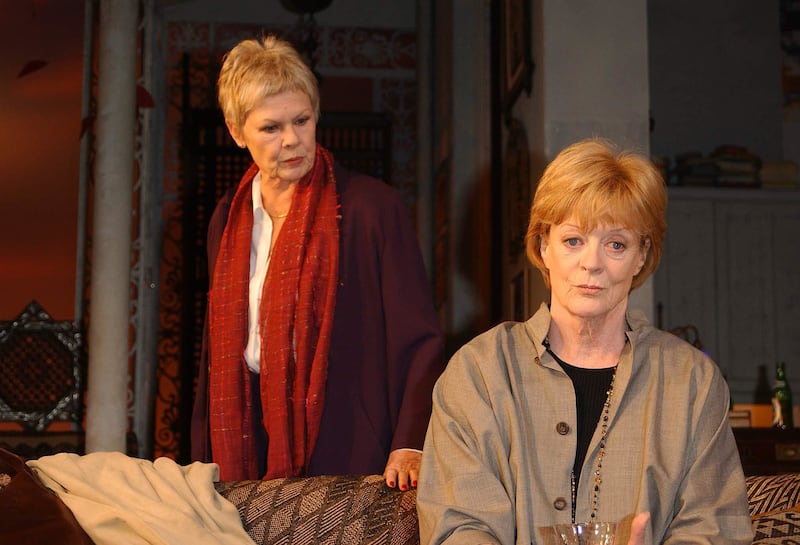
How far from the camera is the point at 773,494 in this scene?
2529mm

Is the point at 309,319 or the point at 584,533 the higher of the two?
the point at 309,319

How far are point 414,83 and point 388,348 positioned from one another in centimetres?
594

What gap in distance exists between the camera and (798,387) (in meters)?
6.74

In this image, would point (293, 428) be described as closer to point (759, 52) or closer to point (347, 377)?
point (347, 377)

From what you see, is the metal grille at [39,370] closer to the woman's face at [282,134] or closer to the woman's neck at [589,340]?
the woman's face at [282,134]

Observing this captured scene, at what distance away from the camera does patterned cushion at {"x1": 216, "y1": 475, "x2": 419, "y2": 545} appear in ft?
8.43

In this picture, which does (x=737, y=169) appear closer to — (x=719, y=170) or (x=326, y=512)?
(x=719, y=170)

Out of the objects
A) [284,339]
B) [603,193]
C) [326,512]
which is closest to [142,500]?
[326,512]

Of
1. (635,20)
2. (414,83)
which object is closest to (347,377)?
(635,20)

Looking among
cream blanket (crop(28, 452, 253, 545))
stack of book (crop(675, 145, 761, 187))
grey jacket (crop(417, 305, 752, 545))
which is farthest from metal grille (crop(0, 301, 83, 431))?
grey jacket (crop(417, 305, 752, 545))

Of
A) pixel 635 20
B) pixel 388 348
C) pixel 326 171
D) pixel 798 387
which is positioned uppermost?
pixel 635 20

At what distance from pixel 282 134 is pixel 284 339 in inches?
20.2

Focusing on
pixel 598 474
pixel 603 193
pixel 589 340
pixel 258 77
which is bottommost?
pixel 598 474

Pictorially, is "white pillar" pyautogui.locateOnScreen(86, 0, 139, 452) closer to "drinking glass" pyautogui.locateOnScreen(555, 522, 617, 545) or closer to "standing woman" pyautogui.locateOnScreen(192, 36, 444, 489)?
"standing woman" pyautogui.locateOnScreen(192, 36, 444, 489)
